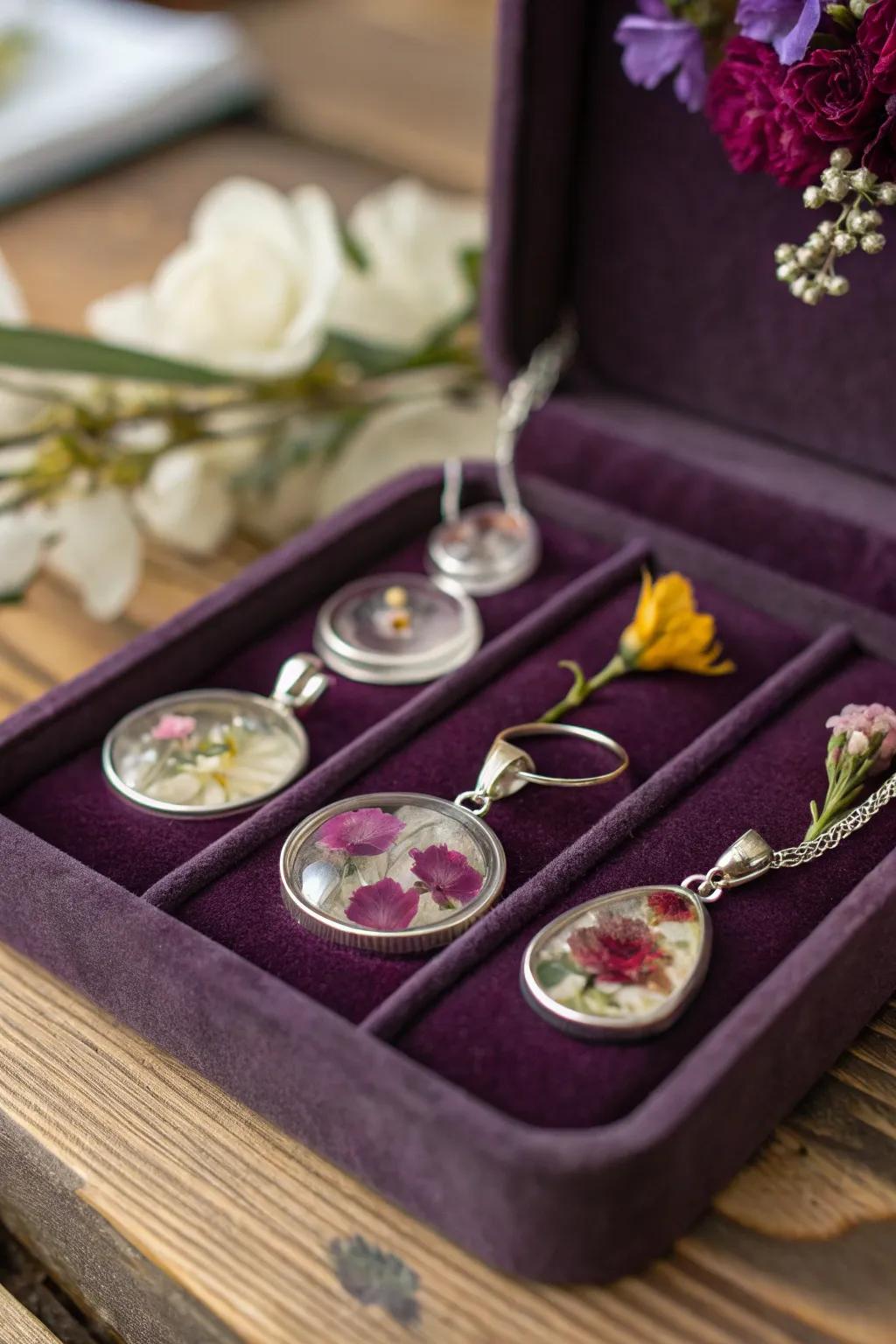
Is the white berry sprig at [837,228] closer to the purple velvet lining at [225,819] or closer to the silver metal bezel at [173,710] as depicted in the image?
the purple velvet lining at [225,819]

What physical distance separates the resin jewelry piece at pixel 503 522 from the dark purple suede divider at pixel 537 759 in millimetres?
112

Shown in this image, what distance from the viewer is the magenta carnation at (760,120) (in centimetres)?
125

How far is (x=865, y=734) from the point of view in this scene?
4.26ft

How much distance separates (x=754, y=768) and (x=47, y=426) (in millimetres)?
938

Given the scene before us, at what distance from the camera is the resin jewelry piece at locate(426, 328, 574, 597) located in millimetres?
1600

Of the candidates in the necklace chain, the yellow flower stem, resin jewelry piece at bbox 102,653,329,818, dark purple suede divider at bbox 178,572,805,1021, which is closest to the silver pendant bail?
resin jewelry piece at bbox 102,653,329,818

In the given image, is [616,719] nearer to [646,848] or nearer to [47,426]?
[646,848]

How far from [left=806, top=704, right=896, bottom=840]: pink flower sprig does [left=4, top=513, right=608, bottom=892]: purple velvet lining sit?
0.41m

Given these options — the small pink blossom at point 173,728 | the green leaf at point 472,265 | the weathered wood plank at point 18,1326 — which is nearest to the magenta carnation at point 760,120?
the green leaf at point 472,265

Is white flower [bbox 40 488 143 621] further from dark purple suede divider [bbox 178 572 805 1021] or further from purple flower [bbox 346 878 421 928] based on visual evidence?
purple flower [bbox 346 878 421 928]

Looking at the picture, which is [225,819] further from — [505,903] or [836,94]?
[836,94]

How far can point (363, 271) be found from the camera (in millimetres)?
1899

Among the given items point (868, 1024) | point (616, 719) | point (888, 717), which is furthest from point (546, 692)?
point (868, 1024)

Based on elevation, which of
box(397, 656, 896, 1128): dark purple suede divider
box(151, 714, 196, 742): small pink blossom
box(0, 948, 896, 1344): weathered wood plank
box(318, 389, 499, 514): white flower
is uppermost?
box(397, 656, 896, 1128): dark purple suede divider
